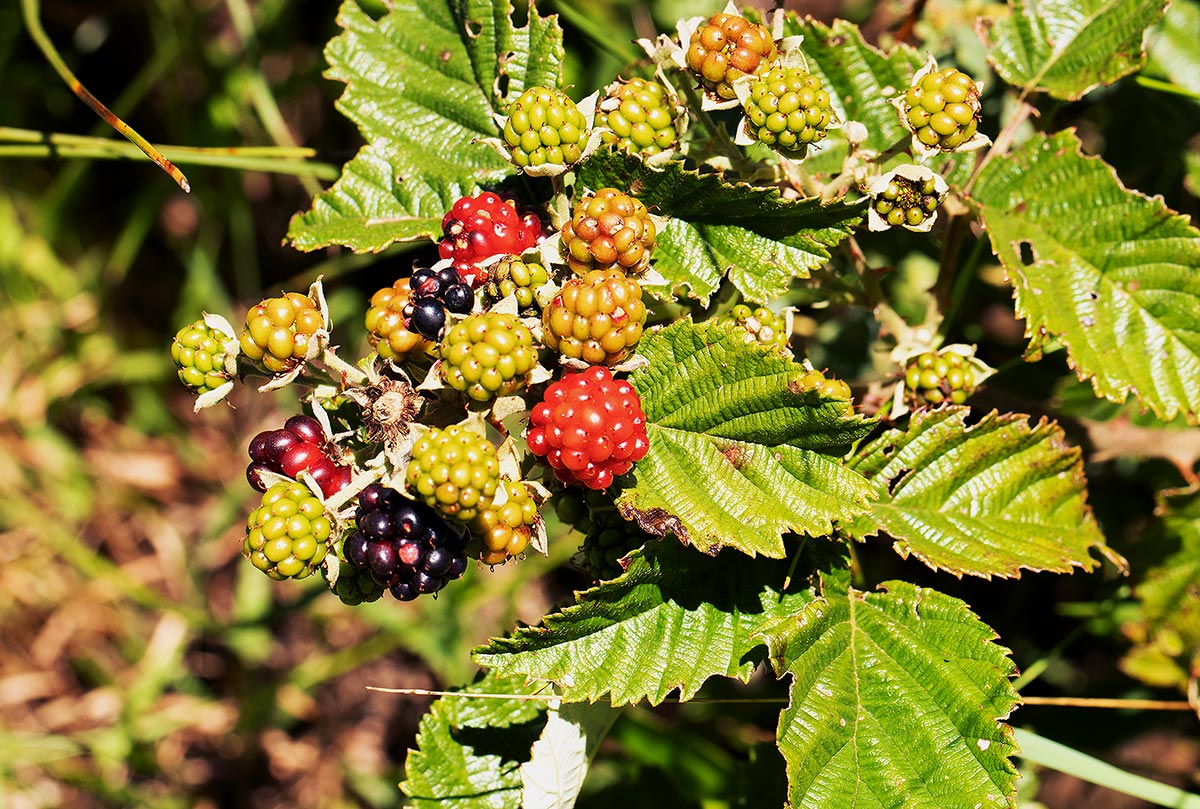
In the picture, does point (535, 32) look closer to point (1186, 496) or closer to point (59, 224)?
point (1186, 496)

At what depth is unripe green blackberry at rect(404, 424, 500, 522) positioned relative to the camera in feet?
5.79

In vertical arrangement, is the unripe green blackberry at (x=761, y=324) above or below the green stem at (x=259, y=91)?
above

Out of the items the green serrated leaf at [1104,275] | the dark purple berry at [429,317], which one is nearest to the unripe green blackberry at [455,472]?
the dark purple berry at [429,317]

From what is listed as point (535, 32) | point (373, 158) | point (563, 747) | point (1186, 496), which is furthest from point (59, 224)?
point (1186, 496)

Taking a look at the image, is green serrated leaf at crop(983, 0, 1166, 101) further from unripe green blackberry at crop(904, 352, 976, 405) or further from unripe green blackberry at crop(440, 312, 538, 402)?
unripe green blackberry at crop(440, 312, 538, 402)

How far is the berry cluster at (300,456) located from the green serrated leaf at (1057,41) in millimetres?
2138

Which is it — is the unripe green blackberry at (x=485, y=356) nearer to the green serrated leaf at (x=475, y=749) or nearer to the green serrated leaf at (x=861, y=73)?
the green serrated leaf at (x=475, y=749)

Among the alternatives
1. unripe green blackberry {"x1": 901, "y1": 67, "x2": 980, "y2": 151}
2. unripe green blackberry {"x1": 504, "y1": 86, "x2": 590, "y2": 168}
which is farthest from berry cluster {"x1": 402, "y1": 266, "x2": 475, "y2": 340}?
unripe green blackberry {"x1": 901, "y1": 67, "x2": 980, "y2": 151}

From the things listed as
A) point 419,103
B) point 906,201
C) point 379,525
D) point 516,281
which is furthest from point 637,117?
point 379,525

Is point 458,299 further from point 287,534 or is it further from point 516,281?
point 287,534

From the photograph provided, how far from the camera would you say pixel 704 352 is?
224cm

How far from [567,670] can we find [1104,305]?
1681 mm

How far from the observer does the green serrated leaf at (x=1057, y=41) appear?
2797mm

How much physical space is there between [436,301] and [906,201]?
1029mm
